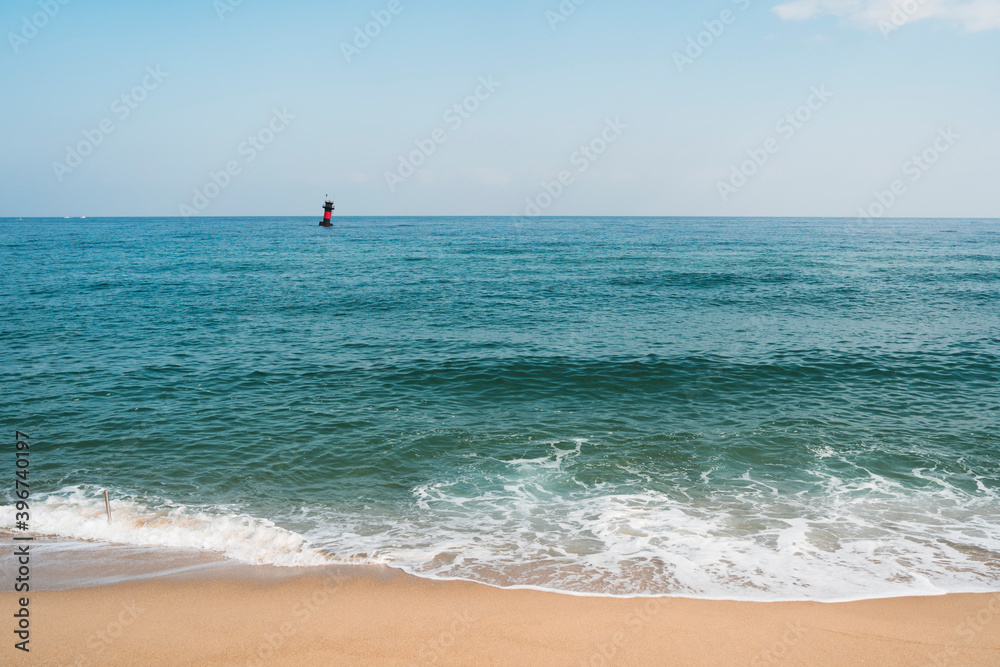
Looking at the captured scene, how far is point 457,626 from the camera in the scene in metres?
7.30

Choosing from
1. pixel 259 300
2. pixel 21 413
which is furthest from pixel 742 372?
pixel 259 300

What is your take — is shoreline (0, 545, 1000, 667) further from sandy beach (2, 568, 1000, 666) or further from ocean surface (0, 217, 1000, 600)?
ocean surface (0, 217, 1000, 600)

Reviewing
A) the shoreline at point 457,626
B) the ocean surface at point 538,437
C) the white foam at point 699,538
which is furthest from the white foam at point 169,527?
the shoreline at point 457,626

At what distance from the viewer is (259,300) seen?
108 feet

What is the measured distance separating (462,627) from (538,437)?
742 centimetres

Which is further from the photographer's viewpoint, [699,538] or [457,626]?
[699,538]

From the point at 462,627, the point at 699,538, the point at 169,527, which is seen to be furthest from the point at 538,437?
the point at 169,527

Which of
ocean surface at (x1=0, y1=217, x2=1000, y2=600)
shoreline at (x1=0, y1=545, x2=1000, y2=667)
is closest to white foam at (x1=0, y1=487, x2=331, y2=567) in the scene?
ocean surface at (x1=0, y1=217, x2=1000, y2=600)

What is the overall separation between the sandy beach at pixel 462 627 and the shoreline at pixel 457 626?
0.06 ft

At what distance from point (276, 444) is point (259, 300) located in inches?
848

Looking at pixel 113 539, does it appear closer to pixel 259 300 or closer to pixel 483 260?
pixel 259 300

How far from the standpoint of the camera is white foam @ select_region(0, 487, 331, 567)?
9.29m

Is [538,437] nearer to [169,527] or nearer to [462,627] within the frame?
[462,627]

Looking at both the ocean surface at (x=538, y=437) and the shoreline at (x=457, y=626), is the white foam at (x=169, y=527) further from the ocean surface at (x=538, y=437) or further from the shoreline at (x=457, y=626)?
the shoreline at (x=457, y=626)
